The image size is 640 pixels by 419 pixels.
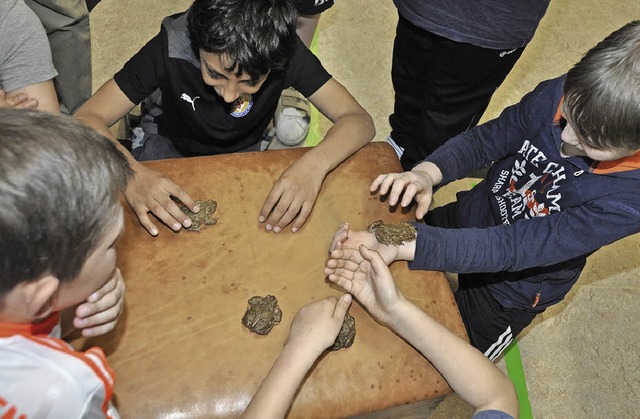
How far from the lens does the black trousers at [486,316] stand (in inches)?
54.9

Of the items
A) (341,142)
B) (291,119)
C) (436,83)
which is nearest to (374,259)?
(341,142)

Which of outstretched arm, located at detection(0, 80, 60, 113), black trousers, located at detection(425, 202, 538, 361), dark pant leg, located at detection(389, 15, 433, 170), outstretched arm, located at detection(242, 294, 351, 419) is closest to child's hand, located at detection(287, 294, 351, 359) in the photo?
outstretched arm, located at detection(242, 294, 351, 419)

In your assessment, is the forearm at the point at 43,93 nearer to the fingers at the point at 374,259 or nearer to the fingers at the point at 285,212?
the fingers at the point at 285,212

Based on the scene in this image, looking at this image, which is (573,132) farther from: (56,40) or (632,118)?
(56,40)

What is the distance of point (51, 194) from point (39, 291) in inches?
5.1

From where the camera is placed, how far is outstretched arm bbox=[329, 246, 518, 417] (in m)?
1.02

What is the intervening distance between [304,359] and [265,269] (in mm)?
214

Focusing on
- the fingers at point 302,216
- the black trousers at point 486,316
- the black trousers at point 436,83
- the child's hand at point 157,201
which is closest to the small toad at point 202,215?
the child's hand at point 157,201

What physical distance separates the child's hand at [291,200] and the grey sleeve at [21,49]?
0.65m

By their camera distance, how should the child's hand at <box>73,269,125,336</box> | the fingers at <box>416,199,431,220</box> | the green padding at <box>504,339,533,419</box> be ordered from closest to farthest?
the child's hand at <box>73,269,125,336</box>, the fingers at <box>416,199,431,220</box>, the green padding at <box>504,339,533,419</box>

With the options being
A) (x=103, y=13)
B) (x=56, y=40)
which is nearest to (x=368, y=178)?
(x=56, y=40)

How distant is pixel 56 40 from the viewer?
1.64 meters

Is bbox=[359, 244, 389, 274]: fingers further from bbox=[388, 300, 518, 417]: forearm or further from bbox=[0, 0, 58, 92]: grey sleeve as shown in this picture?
bbox=[0, 0, 58, 92]: grey sleeve

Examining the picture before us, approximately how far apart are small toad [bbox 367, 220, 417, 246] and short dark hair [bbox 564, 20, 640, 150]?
360mm
